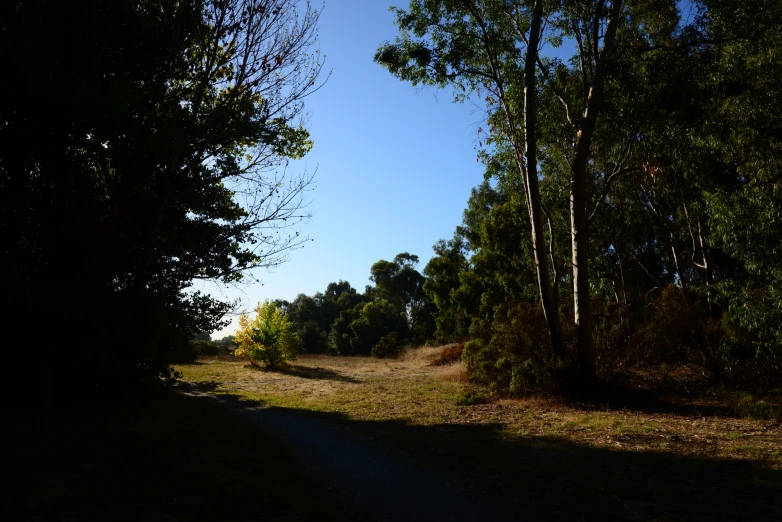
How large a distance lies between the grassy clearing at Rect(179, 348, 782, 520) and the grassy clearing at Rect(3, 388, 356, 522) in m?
2.11

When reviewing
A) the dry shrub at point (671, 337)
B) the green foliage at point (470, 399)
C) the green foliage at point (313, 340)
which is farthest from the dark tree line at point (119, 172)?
the green foliage at point (313, 340)

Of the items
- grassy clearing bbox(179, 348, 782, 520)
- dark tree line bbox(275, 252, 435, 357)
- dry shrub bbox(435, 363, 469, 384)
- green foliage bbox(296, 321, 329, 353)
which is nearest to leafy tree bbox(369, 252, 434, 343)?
dark tree line bbox(275, 252, 435, 357)

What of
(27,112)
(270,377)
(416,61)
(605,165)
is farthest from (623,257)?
(27,112)

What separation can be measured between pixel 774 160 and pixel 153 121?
1480 centimetres

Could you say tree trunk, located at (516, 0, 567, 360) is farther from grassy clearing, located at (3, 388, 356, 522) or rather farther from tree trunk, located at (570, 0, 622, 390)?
grassy clearing, located at (3, 388, 356, 522)

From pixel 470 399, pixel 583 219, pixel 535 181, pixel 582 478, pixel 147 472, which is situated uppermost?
pixel 535 181

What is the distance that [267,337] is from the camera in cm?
2691

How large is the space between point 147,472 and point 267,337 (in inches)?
829

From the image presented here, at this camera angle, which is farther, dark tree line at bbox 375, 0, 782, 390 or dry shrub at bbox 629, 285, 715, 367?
dry shrub at bbox 629, 285, 715, 367

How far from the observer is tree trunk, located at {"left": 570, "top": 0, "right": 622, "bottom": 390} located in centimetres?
1265

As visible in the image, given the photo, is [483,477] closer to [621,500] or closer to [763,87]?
[621,500]

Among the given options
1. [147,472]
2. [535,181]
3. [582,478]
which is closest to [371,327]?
[535,181]

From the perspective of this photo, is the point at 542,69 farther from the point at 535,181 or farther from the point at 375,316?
the point at 375,316

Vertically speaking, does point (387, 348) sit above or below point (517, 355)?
above
